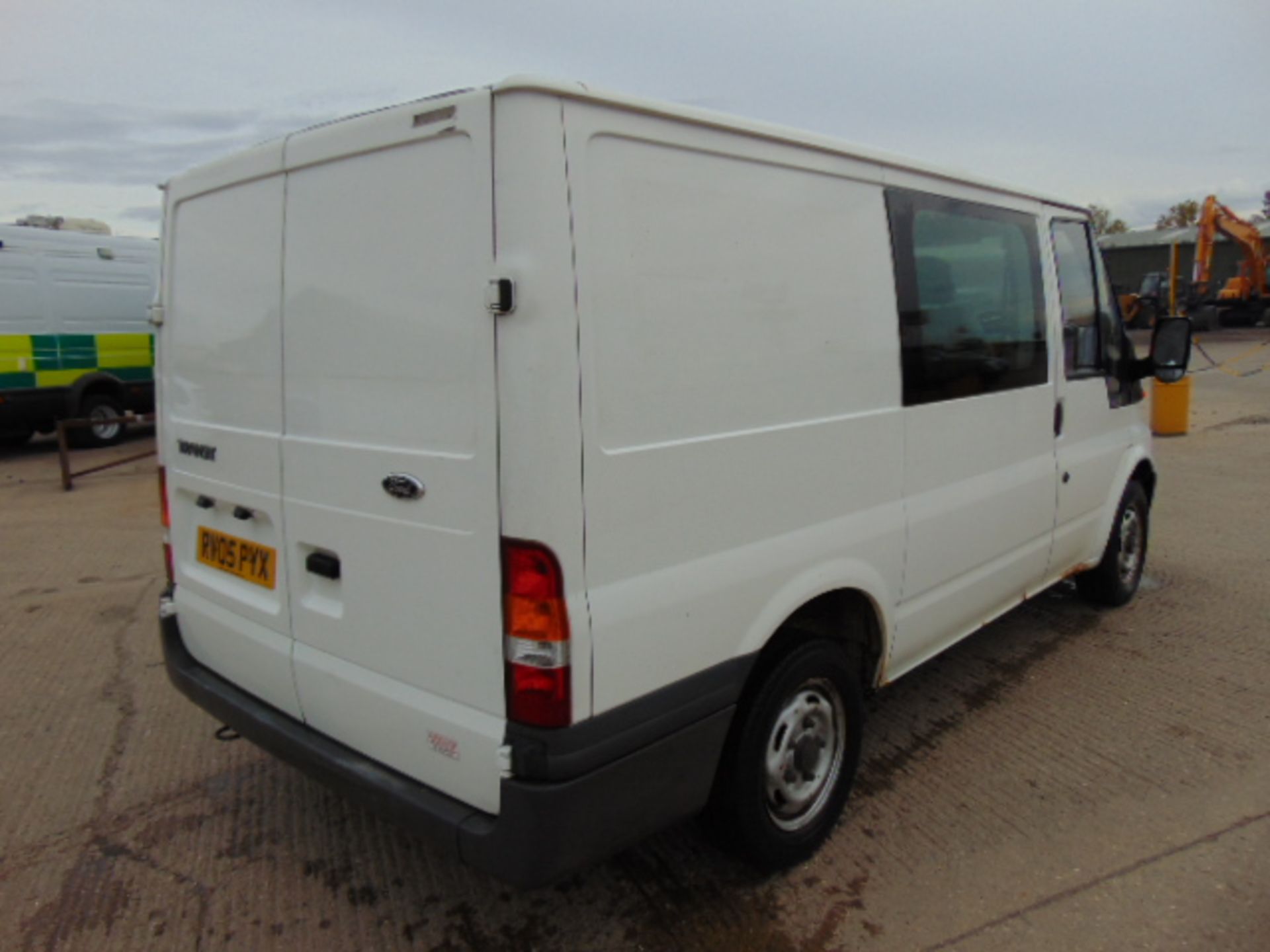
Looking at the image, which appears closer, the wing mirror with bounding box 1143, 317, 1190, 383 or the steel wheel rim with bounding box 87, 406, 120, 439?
the wing mirror with bounding box 1143, 317, 1190, 383

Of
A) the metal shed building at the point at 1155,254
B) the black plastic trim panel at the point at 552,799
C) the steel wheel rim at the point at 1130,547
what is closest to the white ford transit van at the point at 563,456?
the black plastic trim panel at the point at 552,799

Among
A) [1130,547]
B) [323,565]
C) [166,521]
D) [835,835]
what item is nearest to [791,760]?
[835,835]

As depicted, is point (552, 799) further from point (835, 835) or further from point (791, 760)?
point (835, 835)

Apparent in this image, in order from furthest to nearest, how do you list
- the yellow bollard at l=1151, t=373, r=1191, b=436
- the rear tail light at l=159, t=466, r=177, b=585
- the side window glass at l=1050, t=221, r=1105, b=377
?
the yellow bollard at l=1151, t=373, r=1191, b=436
the side window glass at l=1050, t=221, r=1105, b=377
the rear tail light at l=159, t=466, r=177, b=585

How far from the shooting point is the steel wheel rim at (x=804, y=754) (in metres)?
2.64

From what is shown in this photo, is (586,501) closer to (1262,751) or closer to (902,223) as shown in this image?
(902,223)

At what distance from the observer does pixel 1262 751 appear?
3354mm

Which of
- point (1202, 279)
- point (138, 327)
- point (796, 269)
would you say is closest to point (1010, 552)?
point (796, 269)

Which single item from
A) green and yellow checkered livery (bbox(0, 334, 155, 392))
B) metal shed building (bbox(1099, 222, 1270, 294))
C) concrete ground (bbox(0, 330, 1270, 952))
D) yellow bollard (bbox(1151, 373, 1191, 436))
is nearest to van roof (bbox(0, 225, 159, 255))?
green and yellow checkered livery (bbox(0, 334, 155, 392))

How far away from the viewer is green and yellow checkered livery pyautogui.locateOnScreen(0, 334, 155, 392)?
10367 millimetres

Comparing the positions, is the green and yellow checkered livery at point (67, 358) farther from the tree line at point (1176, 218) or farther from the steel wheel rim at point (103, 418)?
the tree line at point (1176, 218)

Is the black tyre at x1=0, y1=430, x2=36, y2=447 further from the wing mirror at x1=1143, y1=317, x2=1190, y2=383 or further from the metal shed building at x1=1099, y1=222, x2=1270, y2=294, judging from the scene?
the metal shed building at x1=1099, y1=222, x2=1270, y2=294

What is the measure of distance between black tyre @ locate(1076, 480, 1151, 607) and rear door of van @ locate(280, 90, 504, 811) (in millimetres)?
3716

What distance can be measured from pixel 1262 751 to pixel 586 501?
117 inches
